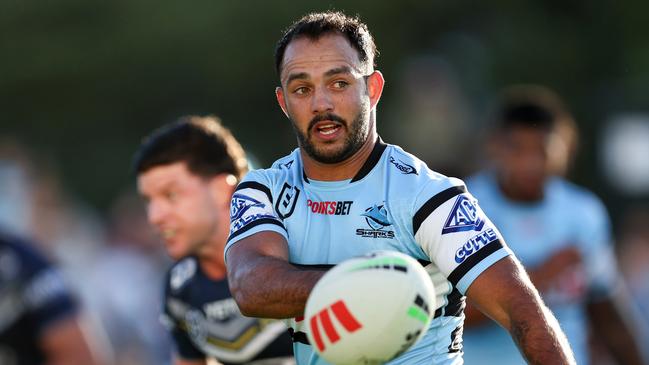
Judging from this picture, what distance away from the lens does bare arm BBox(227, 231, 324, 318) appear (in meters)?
4.62

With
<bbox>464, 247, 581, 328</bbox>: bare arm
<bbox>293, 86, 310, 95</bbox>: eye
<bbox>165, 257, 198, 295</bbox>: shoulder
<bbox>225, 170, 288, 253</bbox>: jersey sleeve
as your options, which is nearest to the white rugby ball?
<bbox>225, 170, 288, 253</bbox>: jersey sleeve

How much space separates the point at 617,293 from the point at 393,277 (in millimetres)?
5035

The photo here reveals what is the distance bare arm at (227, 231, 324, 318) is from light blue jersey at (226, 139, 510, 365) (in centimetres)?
7

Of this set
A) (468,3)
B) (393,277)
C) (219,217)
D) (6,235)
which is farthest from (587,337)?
(468,3)

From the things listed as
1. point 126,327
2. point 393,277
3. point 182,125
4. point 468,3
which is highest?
point 468,3

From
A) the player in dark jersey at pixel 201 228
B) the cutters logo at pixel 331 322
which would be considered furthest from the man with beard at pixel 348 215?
the player in dark jersey at pixel 201 228

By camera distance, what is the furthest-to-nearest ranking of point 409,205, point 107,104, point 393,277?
point 107,104 < point 409,205 < point 393,277

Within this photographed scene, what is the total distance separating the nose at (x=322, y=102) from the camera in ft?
16.3

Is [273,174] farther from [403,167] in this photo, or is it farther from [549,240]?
[549,240]

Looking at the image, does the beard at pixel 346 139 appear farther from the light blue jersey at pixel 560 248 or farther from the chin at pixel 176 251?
the light blue jersey at pixel 560 248

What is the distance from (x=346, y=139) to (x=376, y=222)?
1.11 feet

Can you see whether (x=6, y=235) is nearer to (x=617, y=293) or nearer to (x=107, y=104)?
(x=617, y=293)

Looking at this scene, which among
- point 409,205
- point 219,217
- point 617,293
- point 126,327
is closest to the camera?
point 409,205

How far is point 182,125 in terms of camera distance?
698 centimetres
